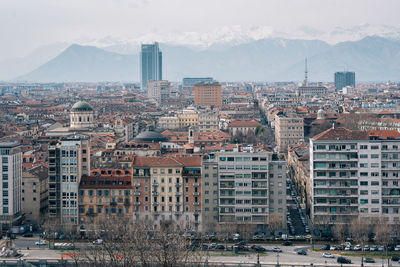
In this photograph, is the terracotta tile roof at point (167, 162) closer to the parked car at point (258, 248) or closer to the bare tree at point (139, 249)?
the bare tree at point (139, 249)

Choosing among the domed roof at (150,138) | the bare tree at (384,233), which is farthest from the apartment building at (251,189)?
the domed roof at (150,138)

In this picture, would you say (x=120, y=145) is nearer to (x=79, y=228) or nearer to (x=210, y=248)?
(x=79, y=228)

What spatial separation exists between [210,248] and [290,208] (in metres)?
13.4

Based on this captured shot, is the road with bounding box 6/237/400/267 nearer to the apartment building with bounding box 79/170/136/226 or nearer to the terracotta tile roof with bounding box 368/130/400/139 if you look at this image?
the apartment building with bounding box 79/170/136/226

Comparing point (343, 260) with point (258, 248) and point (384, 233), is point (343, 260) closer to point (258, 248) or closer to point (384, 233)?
point (384, 233)

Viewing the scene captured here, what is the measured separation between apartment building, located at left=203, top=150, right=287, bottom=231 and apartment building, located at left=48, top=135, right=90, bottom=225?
10284 mm

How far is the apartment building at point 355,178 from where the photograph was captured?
179 feet

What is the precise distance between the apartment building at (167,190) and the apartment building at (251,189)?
190 centimetres

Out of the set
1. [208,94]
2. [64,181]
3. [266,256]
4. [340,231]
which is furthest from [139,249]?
[208,94]

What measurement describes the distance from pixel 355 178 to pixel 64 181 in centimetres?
2078

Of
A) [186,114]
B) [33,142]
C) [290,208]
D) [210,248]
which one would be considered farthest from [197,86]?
[210,248]

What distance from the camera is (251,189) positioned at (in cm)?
5388

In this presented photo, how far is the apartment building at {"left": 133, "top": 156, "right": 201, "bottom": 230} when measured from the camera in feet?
179

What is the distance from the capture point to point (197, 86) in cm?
18912
